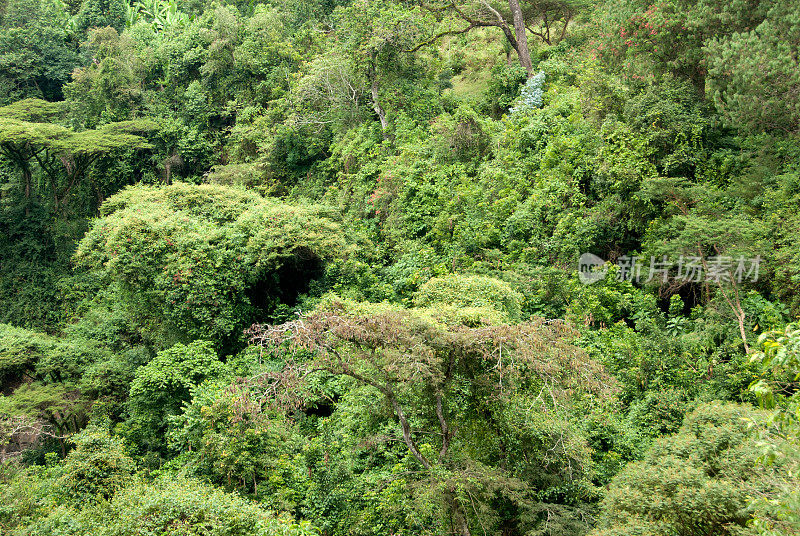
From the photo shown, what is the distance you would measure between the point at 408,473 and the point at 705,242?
5699mm

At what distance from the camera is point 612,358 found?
28.5 ft

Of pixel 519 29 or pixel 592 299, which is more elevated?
pixel 519 29

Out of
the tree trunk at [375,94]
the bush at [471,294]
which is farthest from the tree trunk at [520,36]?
the bush at [471,294]

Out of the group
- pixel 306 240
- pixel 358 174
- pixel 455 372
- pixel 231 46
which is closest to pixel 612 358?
pixel 455 372

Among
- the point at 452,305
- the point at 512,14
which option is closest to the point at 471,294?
the point at 452,305

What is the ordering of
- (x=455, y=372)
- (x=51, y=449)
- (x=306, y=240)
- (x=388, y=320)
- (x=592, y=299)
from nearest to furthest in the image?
(x=388, y=320) < (x=455, y=372) < (x=592, y=299) < (x=306, y=240) < (x=51, y=449)

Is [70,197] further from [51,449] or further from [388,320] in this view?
[388,320]

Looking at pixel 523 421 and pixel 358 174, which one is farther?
pixel 358 174
